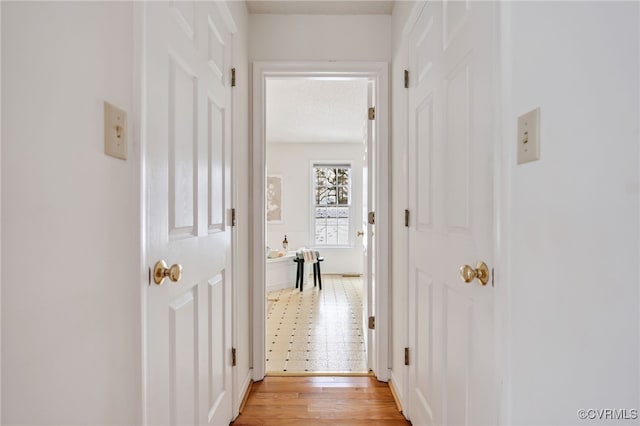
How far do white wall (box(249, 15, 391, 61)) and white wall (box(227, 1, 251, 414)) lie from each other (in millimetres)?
111

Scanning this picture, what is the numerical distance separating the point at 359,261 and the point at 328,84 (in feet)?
12.2

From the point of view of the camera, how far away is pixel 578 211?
0.71 metres

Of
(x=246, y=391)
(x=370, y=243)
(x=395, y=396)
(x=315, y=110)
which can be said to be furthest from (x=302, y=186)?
(x=395, y=396)

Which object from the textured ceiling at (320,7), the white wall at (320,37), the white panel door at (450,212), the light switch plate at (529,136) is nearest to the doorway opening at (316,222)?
the white wall at (320,37)

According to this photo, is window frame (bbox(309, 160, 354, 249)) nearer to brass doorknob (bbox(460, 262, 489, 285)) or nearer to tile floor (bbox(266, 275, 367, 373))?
tile floor (bbox(266, 275, 367, 373))

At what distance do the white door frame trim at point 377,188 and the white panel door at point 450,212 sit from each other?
430 millimetres

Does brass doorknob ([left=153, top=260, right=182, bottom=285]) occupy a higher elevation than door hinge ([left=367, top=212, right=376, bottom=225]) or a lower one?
lower

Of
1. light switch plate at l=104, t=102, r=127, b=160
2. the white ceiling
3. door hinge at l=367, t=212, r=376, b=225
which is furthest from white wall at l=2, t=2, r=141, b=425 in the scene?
the white ceiling

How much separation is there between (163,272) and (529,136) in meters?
1.02

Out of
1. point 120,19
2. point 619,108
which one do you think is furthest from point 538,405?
point 120,19

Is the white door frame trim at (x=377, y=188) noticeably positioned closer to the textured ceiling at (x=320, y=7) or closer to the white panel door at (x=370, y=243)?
the white panel door at (x=370, y=243)

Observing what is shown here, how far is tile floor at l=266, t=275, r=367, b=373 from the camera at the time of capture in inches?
97.3

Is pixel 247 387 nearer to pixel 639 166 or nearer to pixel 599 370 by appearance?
pixel 599 370

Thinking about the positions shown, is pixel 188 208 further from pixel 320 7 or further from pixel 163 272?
pixel 320 7
